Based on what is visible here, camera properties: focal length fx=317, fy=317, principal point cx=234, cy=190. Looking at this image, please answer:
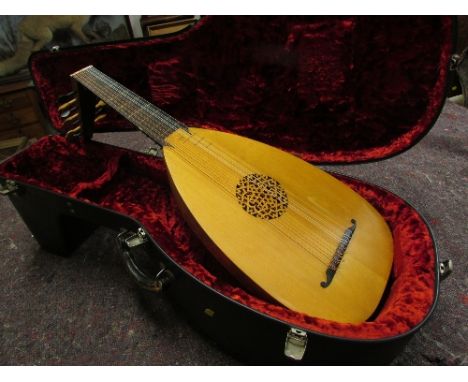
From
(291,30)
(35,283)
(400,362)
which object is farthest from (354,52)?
(35,283)

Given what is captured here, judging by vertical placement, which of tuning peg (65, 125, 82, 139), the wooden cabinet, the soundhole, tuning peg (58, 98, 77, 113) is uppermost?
tuning peg (58, 98, 77, 113)

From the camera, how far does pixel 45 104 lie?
118cm

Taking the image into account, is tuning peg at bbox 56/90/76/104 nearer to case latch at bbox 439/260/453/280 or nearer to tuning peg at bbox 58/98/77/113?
tuning peg at bbox 58/98/77/113

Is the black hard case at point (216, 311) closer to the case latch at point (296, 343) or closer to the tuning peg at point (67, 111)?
the case latch at point (296, 343)

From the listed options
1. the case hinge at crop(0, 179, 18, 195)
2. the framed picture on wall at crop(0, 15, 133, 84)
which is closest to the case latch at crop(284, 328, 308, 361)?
the case hinge at crop(0, 179, 18, 195)

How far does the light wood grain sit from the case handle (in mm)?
124

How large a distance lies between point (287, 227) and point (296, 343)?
0.87 feet

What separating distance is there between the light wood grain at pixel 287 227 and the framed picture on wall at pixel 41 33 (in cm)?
154

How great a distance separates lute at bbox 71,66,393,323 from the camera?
69cm

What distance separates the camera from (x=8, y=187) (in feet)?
3.13

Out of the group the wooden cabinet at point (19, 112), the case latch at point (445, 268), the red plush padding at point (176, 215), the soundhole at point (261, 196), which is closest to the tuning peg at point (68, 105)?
the red plush padding at point (176, 215)

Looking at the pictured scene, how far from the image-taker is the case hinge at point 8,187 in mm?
946

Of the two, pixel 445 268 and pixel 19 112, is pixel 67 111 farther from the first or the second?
pixel 19 112

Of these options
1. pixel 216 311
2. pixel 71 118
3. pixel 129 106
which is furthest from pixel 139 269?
pixel 71 118
